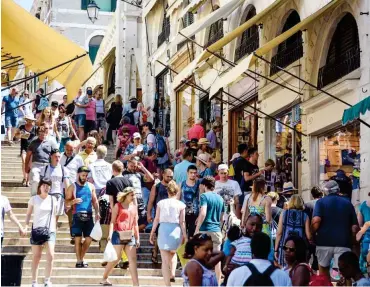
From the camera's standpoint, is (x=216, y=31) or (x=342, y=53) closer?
(x=342, y=53)

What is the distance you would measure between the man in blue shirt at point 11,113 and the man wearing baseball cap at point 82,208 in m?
10.7

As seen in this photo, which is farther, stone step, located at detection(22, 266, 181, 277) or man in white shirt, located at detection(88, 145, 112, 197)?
man in white shirt, located at detection(88, 145, 112, 197)

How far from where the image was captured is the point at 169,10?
106 feet

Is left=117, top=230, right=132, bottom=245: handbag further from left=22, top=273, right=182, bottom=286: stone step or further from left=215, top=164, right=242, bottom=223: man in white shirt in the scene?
left=215, top=164, right=242, bottom=223: man in white shirt

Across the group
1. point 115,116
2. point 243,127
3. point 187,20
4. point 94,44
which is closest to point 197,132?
point 243,127

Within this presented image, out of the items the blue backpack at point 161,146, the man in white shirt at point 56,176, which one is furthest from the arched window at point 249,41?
the man in white shirt at point 56,176

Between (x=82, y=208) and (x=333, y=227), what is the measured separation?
4.47 m

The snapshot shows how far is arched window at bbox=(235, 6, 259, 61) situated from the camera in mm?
24789

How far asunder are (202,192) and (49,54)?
4.63 m

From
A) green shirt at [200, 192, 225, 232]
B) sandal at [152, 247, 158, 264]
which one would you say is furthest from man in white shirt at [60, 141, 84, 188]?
green shirt at [200, 192, 225, 232]

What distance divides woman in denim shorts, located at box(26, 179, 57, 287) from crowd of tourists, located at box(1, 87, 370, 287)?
0.01 m

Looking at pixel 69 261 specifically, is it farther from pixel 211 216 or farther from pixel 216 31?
pixel 216 31

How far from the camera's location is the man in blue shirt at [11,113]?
95.0ft

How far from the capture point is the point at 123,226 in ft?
54.7
